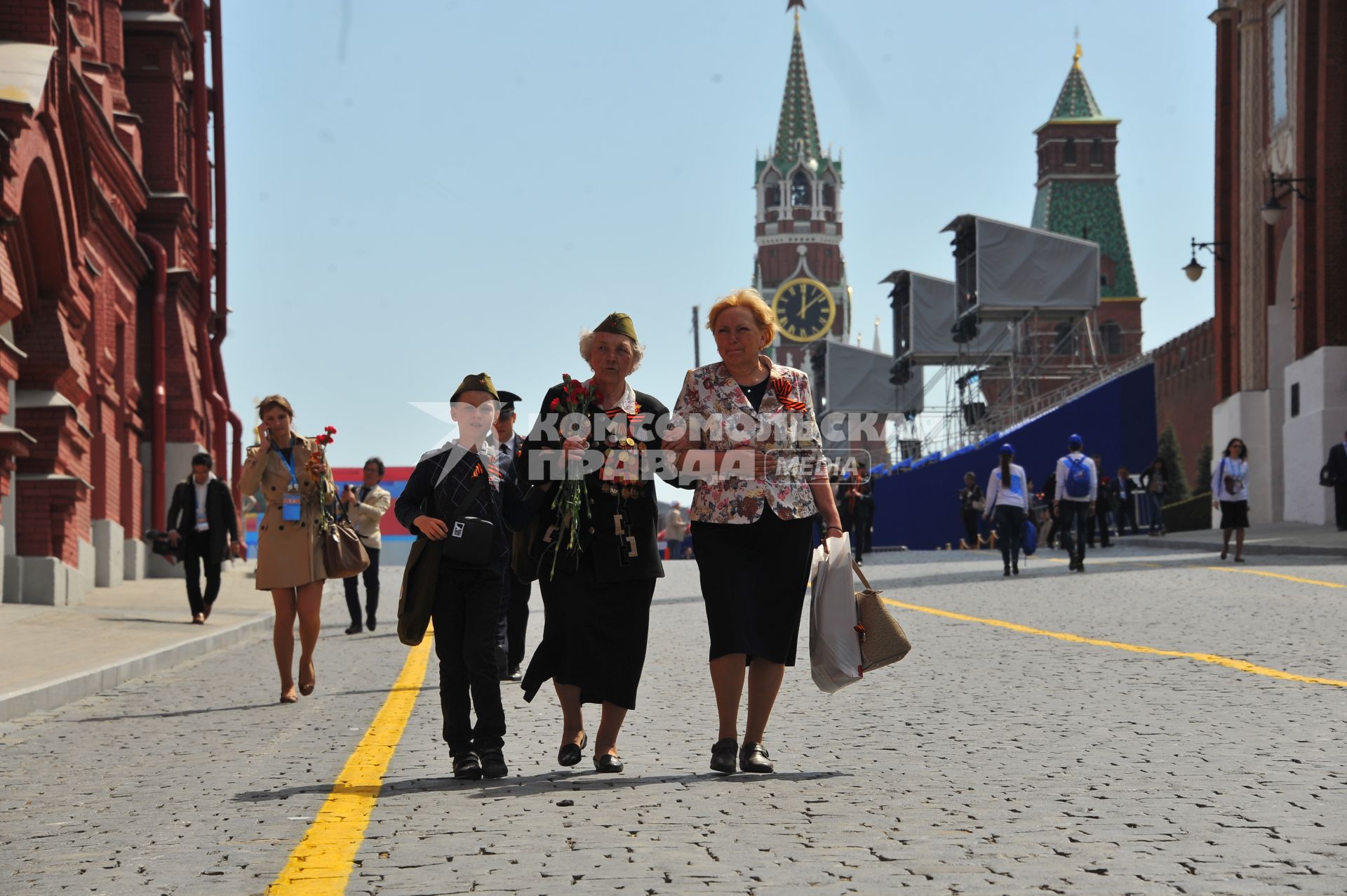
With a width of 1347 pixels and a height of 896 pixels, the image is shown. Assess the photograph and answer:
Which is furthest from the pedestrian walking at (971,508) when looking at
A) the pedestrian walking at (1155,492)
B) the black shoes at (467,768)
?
the black shoes at (467,768)

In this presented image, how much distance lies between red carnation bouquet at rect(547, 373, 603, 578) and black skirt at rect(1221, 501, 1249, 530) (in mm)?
18192

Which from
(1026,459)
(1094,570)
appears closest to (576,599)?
(1094,570)

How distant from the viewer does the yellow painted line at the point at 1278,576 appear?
736 inches

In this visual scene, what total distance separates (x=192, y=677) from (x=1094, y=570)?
43.8 ft

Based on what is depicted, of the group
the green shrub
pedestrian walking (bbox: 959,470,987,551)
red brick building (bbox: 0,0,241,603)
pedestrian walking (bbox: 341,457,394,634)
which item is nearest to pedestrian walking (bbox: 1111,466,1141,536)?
pedestrian walking (bbox: 959,470,987,551)

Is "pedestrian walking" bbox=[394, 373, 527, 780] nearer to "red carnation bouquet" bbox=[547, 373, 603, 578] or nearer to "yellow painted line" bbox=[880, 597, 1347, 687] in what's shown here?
"red carnation bouquet" bbox=[547, 373, 603, 578]

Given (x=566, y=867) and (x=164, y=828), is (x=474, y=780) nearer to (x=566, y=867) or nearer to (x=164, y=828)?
(x=164, y=828)

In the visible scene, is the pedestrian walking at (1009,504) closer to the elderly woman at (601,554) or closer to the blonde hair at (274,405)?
the blonde hair at (274,405)

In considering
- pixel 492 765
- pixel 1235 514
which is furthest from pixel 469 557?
pixel 1235 514

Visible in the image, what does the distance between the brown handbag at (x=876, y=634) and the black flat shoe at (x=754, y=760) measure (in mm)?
542

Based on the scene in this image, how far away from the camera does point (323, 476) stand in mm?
11250

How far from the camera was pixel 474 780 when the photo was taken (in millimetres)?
7188

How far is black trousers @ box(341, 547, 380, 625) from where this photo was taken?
1770 centimetres

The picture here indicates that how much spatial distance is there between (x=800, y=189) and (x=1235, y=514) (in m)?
144
